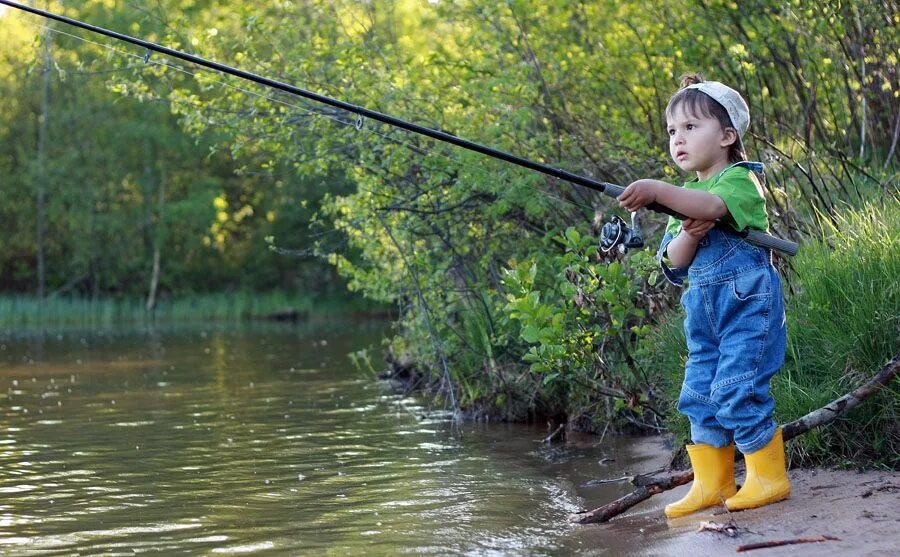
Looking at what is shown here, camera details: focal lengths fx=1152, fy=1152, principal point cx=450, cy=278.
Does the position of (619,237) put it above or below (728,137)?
below

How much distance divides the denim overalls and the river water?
1.82ft

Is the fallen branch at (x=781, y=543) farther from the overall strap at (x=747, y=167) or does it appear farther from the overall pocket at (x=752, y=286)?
the overall strap at (x=747, y=167)

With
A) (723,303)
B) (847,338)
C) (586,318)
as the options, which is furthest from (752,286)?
(586,318)

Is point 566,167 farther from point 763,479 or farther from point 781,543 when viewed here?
point 781,543

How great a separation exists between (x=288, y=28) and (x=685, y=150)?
18.7 feet

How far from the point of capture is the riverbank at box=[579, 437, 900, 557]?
11.6ft

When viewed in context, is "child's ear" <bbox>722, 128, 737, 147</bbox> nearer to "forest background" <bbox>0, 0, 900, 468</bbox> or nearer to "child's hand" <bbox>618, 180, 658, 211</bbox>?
"child's hand" <bbox>618, 180, 658, 211</bbox>

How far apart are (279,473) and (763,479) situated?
3075 millimetres

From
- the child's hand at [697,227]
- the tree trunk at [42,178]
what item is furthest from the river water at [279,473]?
the tree trunk at [42,178]

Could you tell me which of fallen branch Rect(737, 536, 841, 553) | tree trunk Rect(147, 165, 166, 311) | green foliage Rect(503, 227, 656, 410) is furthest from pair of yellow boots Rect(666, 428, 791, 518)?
tree trunk Rect(147, 165, 166, 311)

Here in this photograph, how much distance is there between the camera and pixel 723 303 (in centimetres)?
407

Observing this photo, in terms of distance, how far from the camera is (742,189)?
402 centimetres

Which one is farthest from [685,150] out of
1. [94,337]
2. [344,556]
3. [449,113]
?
[94,337]

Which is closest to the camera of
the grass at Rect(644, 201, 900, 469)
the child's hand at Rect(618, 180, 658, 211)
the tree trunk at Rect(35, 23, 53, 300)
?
the child's hand at Rect(618, 180, 658, 211)
